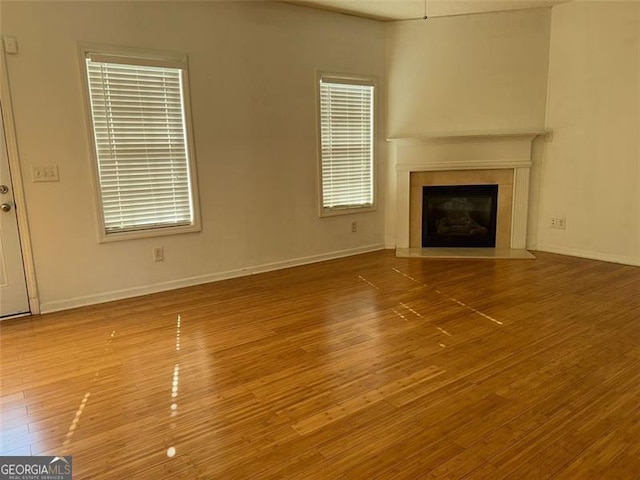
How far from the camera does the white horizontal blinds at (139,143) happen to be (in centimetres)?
357

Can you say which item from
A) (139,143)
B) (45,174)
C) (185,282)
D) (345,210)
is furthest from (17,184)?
(345,210)

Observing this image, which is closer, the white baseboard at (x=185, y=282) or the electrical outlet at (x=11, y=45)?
the electrical outlet at (x=11, y=45)

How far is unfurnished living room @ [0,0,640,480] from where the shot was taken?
6.32 feet

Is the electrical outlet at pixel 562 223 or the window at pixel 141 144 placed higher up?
the window at pixel 141 144

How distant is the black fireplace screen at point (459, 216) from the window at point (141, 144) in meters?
2.91

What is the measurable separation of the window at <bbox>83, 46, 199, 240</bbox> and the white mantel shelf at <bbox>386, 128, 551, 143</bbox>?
2.53 meters

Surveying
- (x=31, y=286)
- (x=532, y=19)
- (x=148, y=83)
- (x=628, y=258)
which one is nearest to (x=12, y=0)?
(x=148, y=83)

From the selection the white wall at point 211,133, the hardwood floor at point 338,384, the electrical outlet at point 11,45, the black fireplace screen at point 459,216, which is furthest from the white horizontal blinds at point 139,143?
the black fireplace screen at point 459,216

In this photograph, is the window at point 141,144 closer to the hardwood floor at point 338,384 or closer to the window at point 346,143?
the hardwood floor at point 338,384

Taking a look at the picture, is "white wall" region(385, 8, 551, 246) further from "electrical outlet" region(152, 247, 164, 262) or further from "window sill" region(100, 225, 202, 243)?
"electrical outlet" region(152, 247, 164, 262)

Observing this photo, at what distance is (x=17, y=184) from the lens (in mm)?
3295

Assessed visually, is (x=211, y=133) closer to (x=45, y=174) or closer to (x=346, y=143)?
(x=45, y=174)

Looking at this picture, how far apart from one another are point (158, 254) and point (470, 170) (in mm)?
3643

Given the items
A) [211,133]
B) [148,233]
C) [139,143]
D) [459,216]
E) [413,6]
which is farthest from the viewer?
[459,216]
